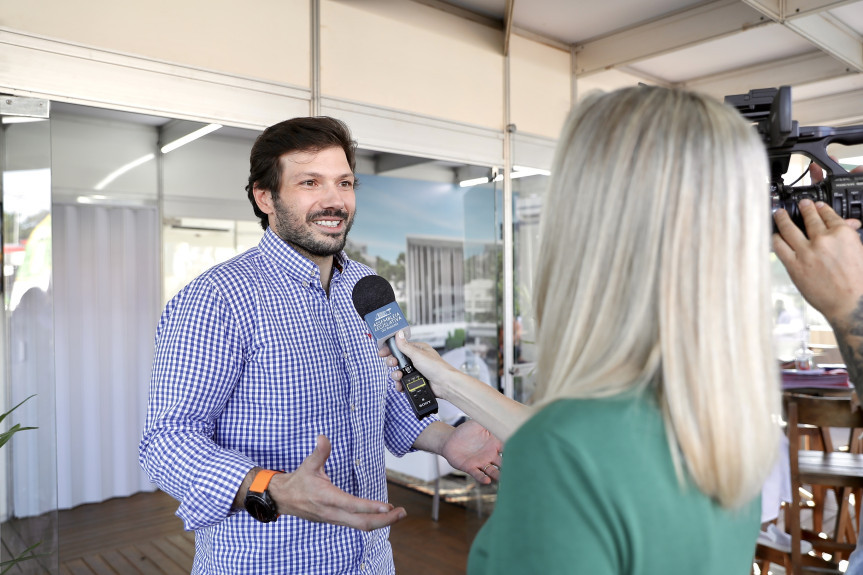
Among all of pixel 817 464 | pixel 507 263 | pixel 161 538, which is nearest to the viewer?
pixel 817 464

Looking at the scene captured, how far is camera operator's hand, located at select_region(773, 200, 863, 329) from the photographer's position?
0.94m

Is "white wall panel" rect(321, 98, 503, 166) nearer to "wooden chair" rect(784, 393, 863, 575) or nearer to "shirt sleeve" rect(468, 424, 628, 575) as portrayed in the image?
"wooden chair" rect(784, 393, 863, 575)

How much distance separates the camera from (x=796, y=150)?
43.3 inches

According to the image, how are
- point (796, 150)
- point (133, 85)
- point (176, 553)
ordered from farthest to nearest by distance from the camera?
point (176, 553) → point (133, 85) → point (796, 150)

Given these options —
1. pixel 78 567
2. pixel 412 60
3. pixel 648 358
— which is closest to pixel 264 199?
pixel 648 358

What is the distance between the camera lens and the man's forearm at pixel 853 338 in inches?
38.1

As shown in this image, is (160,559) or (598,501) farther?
(160,559)

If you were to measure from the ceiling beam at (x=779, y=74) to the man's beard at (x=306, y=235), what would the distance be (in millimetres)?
3718

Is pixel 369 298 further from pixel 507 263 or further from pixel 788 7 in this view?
pixel 788 7

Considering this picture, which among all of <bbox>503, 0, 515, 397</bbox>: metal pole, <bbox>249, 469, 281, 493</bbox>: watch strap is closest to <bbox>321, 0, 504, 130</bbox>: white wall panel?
<bbox>503, 0, 515, 397</bbox>: metal pole

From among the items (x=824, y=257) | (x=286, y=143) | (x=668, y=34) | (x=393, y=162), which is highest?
(x=668, y=34)

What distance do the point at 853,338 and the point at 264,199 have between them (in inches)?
54.4

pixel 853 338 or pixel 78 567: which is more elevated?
pixel 853 338

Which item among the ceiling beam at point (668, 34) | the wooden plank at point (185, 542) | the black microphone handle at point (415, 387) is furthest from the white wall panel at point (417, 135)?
the wooden plank at point (185, 542)
